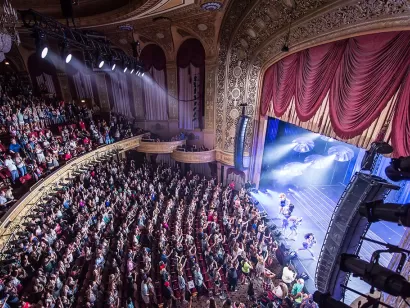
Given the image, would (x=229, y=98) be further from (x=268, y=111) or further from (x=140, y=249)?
(x=140, y=249)

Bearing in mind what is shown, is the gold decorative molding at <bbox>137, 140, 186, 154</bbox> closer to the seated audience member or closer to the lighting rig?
the lighting rig

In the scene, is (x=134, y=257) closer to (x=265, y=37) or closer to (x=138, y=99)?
(x=265, y=37)

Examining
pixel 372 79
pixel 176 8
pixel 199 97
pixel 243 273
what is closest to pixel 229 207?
pixel 243 273

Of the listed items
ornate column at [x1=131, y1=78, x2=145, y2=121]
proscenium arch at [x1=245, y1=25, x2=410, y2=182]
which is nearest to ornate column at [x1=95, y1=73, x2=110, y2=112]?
ornate column at [x1=131, y1=78, x2=145, y2=121]

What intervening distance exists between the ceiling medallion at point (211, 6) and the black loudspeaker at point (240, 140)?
3914mm

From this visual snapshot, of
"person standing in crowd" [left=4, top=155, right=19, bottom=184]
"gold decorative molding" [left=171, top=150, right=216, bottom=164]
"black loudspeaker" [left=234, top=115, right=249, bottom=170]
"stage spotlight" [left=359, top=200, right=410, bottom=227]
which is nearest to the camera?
"stage spotlight" [left=359, top=200, right=410, bottom=227]

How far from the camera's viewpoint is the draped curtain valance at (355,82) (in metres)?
3.45

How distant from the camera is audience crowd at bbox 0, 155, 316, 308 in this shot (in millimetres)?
4754

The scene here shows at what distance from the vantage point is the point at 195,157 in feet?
37.6

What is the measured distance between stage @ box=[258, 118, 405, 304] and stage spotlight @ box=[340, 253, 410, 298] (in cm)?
540

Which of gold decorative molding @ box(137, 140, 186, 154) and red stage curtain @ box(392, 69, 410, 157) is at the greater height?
red stage curtain @ box(392, 69, 410, 157)

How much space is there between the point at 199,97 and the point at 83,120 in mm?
5524

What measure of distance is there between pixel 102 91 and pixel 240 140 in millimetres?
8132

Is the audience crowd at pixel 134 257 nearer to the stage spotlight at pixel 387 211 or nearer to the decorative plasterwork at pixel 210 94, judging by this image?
the stage spotlight at pixel 387 211
